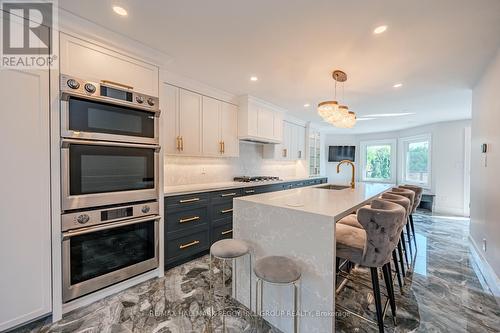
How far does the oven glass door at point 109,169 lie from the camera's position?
5.73 feet

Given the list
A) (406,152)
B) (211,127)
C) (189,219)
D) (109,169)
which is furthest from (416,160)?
(109,169)

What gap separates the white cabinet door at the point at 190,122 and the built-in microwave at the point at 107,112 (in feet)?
2.47

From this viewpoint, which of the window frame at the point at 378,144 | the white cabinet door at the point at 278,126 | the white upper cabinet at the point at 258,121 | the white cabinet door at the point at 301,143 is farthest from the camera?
the window frame at the point at 378,144

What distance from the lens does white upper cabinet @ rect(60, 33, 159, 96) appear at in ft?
5.73

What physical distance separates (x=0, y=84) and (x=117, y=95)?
2.31ft

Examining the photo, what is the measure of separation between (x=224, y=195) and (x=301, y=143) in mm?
3301

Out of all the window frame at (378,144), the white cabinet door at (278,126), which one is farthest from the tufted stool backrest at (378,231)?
the window frame at (378,144)

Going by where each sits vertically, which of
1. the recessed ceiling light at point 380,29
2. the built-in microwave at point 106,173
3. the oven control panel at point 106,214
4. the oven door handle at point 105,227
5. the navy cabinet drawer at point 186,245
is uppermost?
the recessed ceiling light at point 380,29

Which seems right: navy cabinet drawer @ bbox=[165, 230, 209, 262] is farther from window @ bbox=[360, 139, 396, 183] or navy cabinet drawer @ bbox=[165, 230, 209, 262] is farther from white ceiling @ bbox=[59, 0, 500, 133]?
window @ bbox=[360, 139, 396, 183]

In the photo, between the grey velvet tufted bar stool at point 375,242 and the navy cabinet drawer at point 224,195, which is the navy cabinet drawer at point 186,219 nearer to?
the navy cabinet drawer at point 224,195

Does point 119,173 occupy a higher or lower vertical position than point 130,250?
higher

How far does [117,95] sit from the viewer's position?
1938mm

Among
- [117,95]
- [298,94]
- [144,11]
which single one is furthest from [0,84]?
[298,94]

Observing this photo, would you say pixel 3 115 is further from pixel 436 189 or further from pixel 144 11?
pixel 436 189
